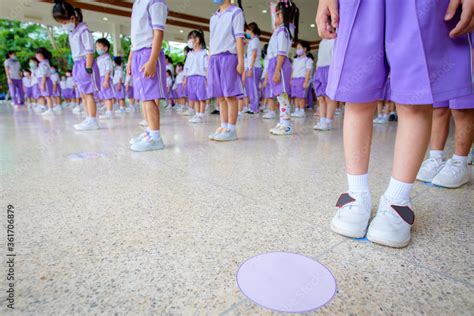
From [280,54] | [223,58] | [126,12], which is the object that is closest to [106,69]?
[223,58]

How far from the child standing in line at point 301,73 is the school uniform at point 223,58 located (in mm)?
2789

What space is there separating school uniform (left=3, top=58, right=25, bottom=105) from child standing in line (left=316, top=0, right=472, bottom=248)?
31.3 ft

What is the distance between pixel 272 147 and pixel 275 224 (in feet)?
4.50

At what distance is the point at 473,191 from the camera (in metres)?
1.19

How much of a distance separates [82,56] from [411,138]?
10.2 ft

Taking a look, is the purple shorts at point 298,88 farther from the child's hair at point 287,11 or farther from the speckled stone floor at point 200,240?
the speckled stone floor at point 200,240

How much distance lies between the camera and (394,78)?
2.52ft

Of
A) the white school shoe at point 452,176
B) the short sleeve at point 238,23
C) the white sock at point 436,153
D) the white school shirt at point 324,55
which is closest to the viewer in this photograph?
the white school shoe at point 452,176

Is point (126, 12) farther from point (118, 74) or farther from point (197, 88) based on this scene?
point (197, 88)

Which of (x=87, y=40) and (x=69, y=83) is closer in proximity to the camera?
(x=87, y=40)

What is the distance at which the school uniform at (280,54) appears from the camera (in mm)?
2799

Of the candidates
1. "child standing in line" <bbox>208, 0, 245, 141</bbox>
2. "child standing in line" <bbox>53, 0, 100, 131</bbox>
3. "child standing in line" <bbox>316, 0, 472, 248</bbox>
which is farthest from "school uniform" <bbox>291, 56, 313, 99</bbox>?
"child standing in line" <bbox>316, 0, 472, 248</bbox>

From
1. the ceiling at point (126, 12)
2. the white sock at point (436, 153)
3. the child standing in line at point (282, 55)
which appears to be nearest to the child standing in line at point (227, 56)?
the child standing in line at point (282, 55)

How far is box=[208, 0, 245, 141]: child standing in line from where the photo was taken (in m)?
2.31
